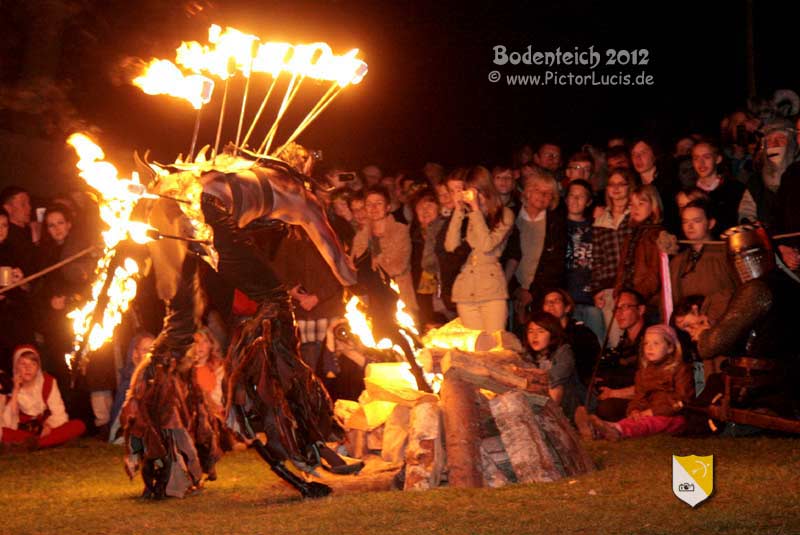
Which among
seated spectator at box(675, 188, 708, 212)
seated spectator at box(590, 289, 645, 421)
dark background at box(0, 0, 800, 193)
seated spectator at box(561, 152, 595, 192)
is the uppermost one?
dark background at box(0, 0, 800, 193)

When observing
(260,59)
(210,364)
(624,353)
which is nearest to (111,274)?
(260,59)

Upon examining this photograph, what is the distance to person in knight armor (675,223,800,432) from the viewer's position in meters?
8.68

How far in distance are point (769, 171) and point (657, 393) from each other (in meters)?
2.14

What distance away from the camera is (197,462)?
7445mm

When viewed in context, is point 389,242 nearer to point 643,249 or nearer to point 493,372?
point 643,249

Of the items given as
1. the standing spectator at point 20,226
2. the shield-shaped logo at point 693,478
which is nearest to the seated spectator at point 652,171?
the shield-shaped logo at point 693,478

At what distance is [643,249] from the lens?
1034 centimetres

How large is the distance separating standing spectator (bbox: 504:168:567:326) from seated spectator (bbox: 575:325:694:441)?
122cm

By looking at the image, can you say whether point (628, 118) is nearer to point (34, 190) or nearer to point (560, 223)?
point (560, 223)

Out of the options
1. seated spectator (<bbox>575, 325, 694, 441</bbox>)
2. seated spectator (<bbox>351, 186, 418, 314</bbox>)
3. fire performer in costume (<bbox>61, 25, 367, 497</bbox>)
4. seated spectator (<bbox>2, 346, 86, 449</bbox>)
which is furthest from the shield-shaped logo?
seated spectator (<bbox>2, 346, 86, 449</bbox>)

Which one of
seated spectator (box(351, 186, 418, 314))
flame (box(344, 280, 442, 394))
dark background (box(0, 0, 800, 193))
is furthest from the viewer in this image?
dark background (box(0, 0, 800, 193))

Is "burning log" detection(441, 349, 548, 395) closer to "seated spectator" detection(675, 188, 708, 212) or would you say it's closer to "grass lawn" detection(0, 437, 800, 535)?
"grass lawn" detection(0, 437, 800, 535)

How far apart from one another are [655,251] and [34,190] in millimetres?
6209

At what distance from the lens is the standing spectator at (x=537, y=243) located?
35.0 feet
